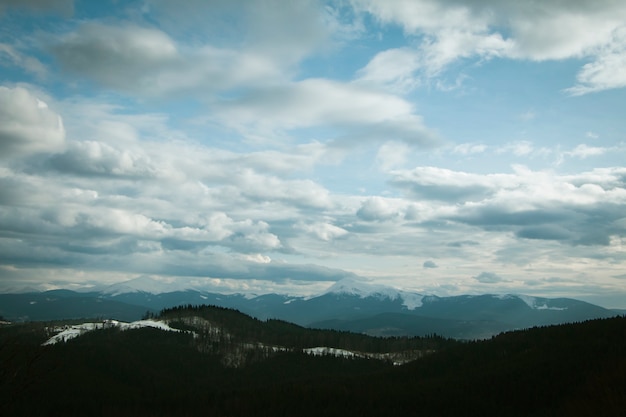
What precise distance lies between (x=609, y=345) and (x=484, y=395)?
113 feet

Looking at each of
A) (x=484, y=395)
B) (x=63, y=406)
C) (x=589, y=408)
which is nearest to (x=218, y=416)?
(x=63, y=406)

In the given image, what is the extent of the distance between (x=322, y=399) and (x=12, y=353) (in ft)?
383

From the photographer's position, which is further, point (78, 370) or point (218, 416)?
point (78, 370)

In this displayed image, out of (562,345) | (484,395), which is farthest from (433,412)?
(562,345)

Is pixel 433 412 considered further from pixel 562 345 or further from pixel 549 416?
pixel 562 345

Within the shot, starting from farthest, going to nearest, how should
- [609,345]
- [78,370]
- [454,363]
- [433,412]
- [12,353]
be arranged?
1. [78,370]
2. [454,363]
3. [609,345]
4. [433,412]
5. [12,353]

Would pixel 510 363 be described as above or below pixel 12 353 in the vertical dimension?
below

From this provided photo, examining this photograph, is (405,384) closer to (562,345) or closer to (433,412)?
(433,412)

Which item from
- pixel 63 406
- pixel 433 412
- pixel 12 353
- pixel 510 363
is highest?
pixel 12 353

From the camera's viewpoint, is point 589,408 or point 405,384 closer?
point 589,408

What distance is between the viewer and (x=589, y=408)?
7638 cm

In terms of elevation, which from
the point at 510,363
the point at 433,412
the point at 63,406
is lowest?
the point at 63,406

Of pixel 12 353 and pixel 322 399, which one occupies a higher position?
pixel 12 353

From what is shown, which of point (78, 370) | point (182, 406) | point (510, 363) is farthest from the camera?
point (78, 370)
